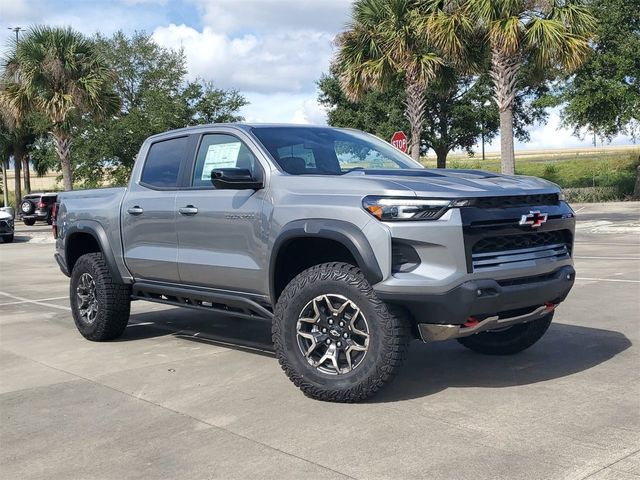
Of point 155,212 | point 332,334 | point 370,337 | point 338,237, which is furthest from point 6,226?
point 370,337

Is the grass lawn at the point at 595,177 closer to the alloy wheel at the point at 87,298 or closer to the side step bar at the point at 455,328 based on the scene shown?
the alloy wheel at the point at 87,298

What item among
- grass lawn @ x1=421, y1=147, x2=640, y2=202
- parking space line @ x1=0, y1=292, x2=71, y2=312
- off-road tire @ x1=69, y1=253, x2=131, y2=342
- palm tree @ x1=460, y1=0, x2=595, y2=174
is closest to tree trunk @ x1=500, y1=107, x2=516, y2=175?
palm tree @ x1=460, y1=0, x2=595, y2=174

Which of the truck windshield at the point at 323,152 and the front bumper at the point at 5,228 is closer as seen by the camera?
the truck windshield at the point at 323,152

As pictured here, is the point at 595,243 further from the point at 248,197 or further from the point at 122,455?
the point at 122,455

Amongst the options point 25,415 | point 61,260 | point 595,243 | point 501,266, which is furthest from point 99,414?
point 595,243

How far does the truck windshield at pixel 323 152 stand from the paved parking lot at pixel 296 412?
1.61 metres

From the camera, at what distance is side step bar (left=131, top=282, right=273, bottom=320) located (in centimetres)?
556

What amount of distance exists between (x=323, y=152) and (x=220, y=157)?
858mm

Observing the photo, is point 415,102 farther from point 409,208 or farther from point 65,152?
point 409,208

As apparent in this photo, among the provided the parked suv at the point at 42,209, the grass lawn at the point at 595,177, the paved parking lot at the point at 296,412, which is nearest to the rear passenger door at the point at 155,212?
the paved parking lot at the point at 296,412

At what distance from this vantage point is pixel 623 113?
32125mm

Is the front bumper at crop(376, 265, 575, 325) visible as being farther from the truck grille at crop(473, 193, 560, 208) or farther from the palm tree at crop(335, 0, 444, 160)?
the palm tree at crop(335, 0, 444, 160)

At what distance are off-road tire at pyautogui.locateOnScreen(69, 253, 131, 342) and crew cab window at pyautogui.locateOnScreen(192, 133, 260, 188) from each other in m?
1.53

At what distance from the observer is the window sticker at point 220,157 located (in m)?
5.91
